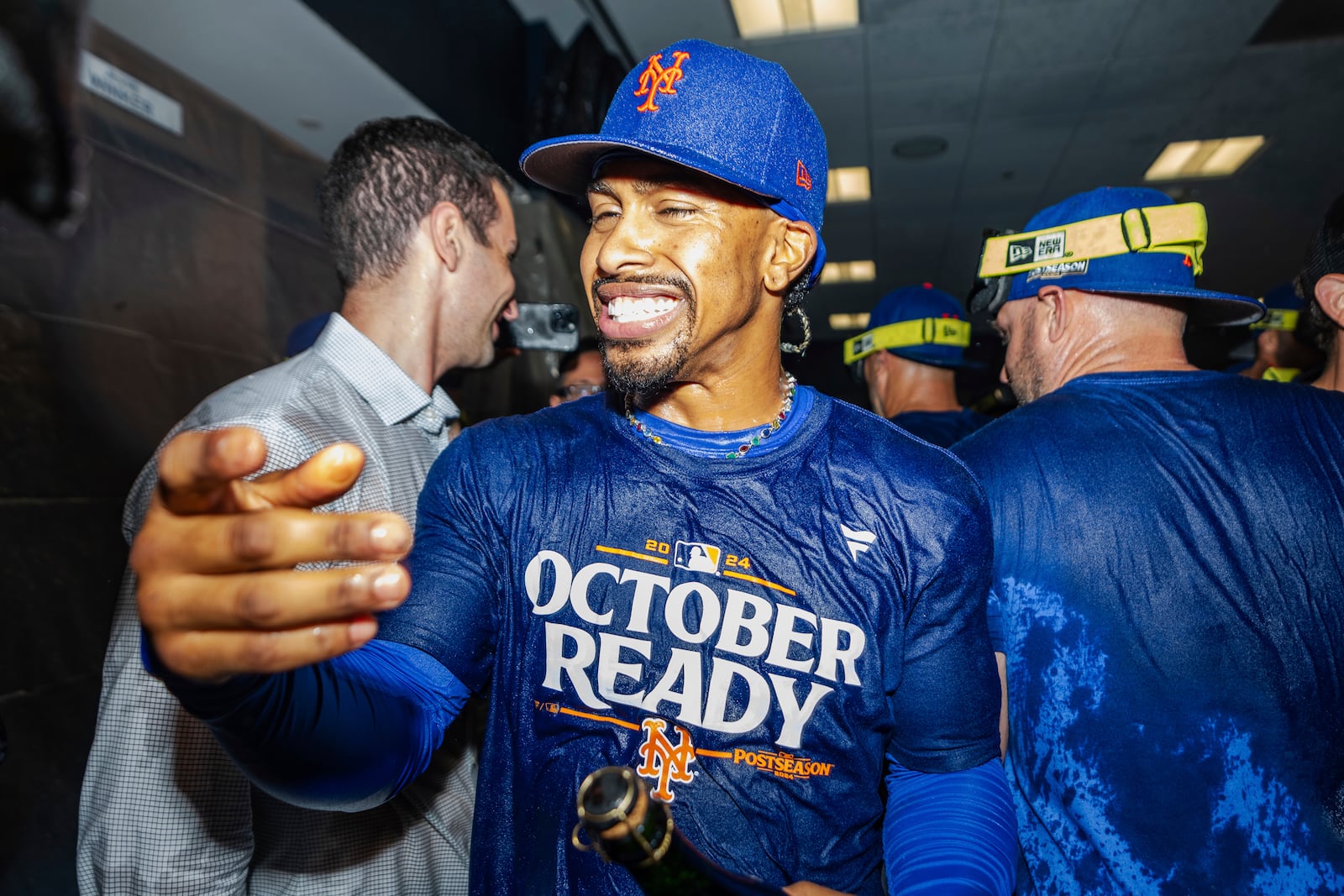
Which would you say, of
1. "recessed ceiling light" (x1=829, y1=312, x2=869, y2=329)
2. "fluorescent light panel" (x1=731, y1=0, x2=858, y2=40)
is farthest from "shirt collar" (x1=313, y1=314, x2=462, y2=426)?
"recessed ceiling light" (x1=829, y1=312, x2=869, y2=329)

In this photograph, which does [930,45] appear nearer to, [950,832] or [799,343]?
[799,343]

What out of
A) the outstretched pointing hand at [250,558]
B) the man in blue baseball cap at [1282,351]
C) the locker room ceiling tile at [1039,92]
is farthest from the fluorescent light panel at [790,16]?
the outstretched pointing hand at [250,558]

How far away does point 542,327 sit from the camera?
2756mm

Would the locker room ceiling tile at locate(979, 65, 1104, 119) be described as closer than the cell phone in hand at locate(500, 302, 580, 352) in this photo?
No

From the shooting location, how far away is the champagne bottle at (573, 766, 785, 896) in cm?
67

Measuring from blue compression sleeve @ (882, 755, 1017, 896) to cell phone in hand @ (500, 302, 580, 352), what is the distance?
1.89 metres

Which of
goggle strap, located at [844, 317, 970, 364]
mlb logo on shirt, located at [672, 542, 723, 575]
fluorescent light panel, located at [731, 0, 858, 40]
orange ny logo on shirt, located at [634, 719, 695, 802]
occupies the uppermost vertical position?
fluorescent light panel, located at [731, 0, 858, 40]

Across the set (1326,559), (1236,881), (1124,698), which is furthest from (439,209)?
(1236,881)

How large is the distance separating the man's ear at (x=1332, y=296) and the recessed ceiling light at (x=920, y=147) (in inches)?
191

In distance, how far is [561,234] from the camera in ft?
13.9

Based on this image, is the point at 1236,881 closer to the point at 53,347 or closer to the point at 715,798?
the point at 715,798

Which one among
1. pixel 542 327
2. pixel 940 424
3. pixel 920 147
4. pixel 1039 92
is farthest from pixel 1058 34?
pixel 542 327

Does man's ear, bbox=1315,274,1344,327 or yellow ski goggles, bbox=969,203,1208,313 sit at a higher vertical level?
yellow ski goggles, bbox=969,203,1208,313

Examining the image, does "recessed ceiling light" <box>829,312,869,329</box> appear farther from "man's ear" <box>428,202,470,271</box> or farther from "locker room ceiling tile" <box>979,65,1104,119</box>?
"man's ear" <box>428,202,470,271</box>
